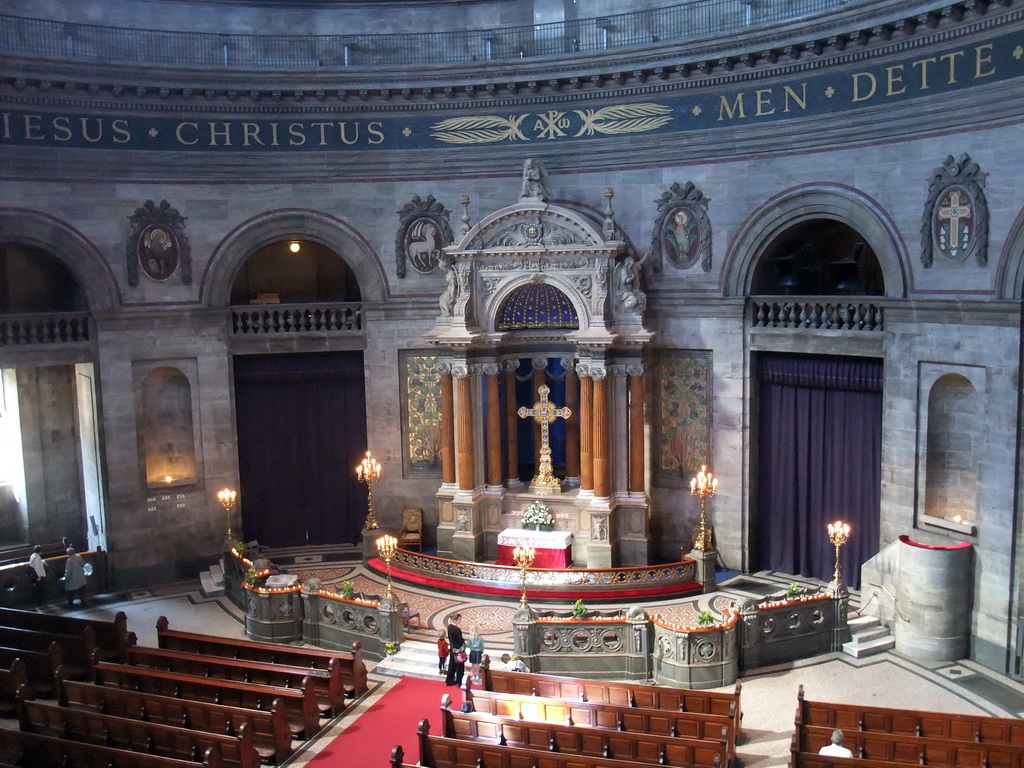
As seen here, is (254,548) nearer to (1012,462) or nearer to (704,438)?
(704,438)

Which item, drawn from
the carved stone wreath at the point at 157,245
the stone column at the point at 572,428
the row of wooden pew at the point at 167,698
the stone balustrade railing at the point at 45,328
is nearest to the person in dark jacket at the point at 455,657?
the row of wooden pew at the point at 167,698

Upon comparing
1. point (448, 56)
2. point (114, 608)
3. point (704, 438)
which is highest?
point (448, 56)

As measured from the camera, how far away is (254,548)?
1000 inches

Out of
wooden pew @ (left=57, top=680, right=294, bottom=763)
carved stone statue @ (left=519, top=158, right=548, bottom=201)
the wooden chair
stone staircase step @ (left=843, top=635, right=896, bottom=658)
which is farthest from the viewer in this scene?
the wooden chair

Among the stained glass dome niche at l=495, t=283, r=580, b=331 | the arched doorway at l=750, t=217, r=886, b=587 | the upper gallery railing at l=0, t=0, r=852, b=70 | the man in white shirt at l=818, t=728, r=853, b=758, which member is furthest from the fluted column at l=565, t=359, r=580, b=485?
the man in white shirt at l=818, t=728, r=853, b=758

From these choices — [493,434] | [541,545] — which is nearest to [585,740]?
[541,545]

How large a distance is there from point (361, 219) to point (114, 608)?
11259 mm

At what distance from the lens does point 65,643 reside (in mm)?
18484

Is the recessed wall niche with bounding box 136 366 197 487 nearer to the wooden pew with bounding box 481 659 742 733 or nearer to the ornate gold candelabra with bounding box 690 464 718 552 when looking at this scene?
the wooden pew with bounding box 481 659 742 733

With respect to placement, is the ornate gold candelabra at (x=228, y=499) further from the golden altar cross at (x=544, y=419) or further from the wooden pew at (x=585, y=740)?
the wooden pew at (x=585, y=740)

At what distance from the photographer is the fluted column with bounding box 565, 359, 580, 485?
24984 millimetres

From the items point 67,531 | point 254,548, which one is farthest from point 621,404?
point 67,531

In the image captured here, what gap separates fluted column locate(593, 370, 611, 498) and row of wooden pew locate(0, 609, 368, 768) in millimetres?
7707

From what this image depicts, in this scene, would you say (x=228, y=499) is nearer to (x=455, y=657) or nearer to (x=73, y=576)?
(x=73, y=576)
